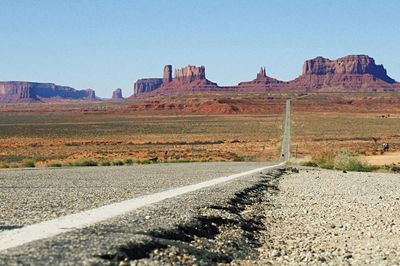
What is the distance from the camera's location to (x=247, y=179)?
22172 millimetres

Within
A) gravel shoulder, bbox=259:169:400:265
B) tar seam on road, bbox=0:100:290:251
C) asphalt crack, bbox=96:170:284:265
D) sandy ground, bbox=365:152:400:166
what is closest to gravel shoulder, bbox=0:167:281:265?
asphalt crack, bbox=96:170:284:265

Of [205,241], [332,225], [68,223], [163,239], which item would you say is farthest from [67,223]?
[332,225]

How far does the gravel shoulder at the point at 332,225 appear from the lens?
9.45 meters

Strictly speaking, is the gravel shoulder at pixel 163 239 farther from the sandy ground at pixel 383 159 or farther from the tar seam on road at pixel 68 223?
the sandy ground at pixel 383 159

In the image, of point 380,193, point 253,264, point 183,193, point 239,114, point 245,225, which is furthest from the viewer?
point 239,114

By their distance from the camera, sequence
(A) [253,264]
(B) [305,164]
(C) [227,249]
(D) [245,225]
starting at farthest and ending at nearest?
(B) [305,164] → (D) [245,225] → (C) [227,249] → (A) [253,264]

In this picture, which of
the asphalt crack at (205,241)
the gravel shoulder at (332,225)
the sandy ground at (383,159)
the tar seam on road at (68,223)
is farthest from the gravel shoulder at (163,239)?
the sandy ground at (383,159)

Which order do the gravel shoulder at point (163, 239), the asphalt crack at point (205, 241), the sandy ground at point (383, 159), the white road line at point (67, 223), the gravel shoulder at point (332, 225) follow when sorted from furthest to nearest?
the sandy ground at point (383, 159)
the gravel shoulder at point (332, 225)
the white road line at point (67, 223)
the asphalt crack at point (205, 241)
the gravel shoulder at point (163, 239)

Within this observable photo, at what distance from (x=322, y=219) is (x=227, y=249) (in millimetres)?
5042

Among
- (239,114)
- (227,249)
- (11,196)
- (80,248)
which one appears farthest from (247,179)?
(239,114)

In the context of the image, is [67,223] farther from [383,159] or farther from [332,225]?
[383,159]

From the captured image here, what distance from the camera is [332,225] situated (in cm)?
1284

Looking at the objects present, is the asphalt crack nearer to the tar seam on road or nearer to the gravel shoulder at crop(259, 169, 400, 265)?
the gravel shoulder at crop(259, 169, 400, 265)

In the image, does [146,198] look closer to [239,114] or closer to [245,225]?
[245,225]
